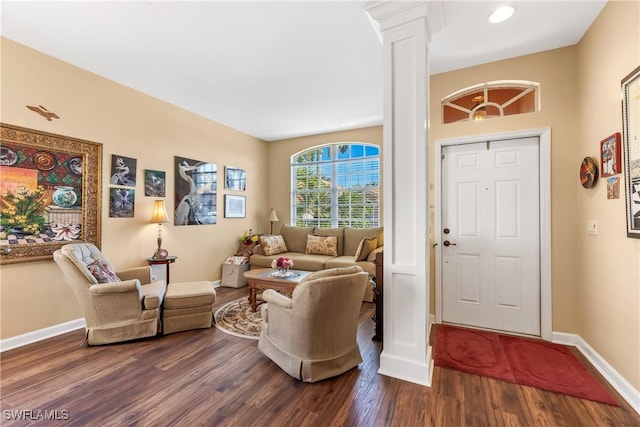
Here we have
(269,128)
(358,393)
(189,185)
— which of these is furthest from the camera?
(269,128)

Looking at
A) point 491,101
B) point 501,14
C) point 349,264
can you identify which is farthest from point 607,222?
point 349,264

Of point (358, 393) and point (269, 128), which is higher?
point (269, 128)

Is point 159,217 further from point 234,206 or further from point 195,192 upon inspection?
point 234,206

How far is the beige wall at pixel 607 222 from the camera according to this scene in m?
1.89

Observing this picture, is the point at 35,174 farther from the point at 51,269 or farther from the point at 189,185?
the point at 189,185

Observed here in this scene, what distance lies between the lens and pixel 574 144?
2643 millimetres

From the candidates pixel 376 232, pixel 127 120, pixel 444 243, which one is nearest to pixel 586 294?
pixel 444 243

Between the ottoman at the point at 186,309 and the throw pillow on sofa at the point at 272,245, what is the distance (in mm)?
1908

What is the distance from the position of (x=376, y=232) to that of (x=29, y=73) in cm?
463

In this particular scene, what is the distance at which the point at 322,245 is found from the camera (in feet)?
16.5

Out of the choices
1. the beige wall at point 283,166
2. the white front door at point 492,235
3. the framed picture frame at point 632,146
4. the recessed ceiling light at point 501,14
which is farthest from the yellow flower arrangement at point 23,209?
the framed picture frame at point 632,146

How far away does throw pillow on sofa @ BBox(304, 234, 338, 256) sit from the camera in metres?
4.96

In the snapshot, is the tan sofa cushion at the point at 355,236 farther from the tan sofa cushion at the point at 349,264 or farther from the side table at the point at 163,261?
the side table at the point at 163,261

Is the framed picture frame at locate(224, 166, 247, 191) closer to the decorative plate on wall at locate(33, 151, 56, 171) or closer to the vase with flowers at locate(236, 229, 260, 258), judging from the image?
the vase with flowers at locate(236, 229, 260, 258)
